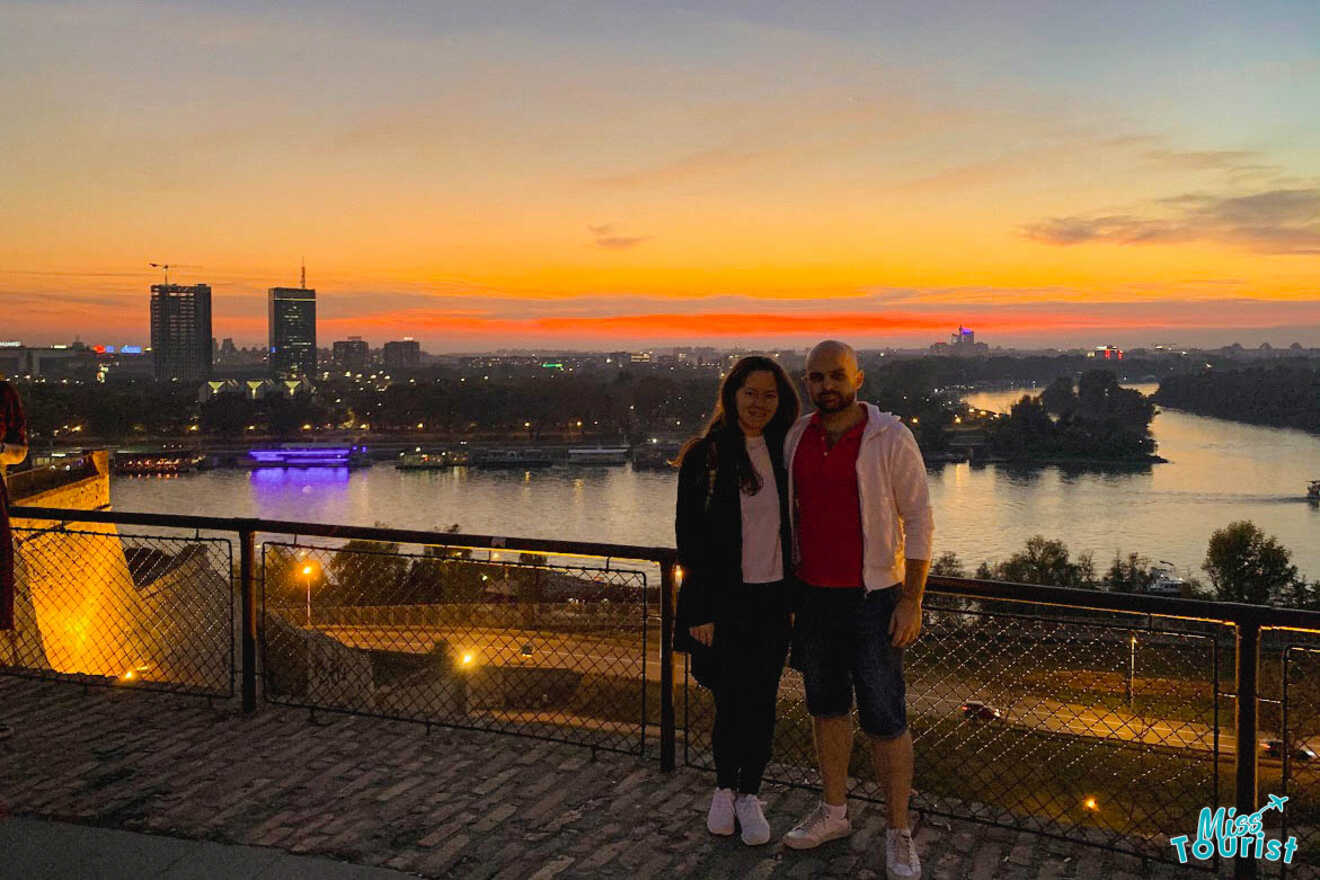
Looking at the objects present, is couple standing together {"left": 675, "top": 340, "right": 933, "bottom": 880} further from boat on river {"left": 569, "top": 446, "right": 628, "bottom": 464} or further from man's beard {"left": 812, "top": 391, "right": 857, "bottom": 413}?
boat on river {"left": 569, "top": 446, "right": 628, "bottom": 464}

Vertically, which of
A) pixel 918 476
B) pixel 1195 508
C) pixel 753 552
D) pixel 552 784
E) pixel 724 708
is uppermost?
pixel 918 476

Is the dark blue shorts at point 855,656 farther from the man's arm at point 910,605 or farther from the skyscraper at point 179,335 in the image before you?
the skyscraper at point 179,335

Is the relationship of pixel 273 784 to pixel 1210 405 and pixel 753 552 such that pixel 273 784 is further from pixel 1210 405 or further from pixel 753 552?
pixel 1210 405

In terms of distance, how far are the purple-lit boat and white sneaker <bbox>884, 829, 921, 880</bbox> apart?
52.9 metres

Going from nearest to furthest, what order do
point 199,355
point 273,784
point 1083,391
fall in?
point 273,784 < point 1083,391 < point 199,355

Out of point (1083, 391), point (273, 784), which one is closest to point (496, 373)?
point (1083, 391)

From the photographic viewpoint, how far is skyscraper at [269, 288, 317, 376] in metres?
136

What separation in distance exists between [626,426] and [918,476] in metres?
64.8

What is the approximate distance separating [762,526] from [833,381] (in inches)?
16.0

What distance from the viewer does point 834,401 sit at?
97.0 inches

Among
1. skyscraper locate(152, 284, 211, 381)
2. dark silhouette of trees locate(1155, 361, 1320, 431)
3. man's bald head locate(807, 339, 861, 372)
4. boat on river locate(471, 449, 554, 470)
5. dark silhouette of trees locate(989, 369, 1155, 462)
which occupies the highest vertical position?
skyscraper locate(152, 284, 211, 381)

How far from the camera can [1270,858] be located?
2.58 metres

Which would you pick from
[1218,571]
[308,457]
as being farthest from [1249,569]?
[308,457]

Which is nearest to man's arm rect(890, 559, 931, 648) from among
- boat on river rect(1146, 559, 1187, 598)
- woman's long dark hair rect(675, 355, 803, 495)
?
woman's long dark hair rect(675, 355, 803, 495)
